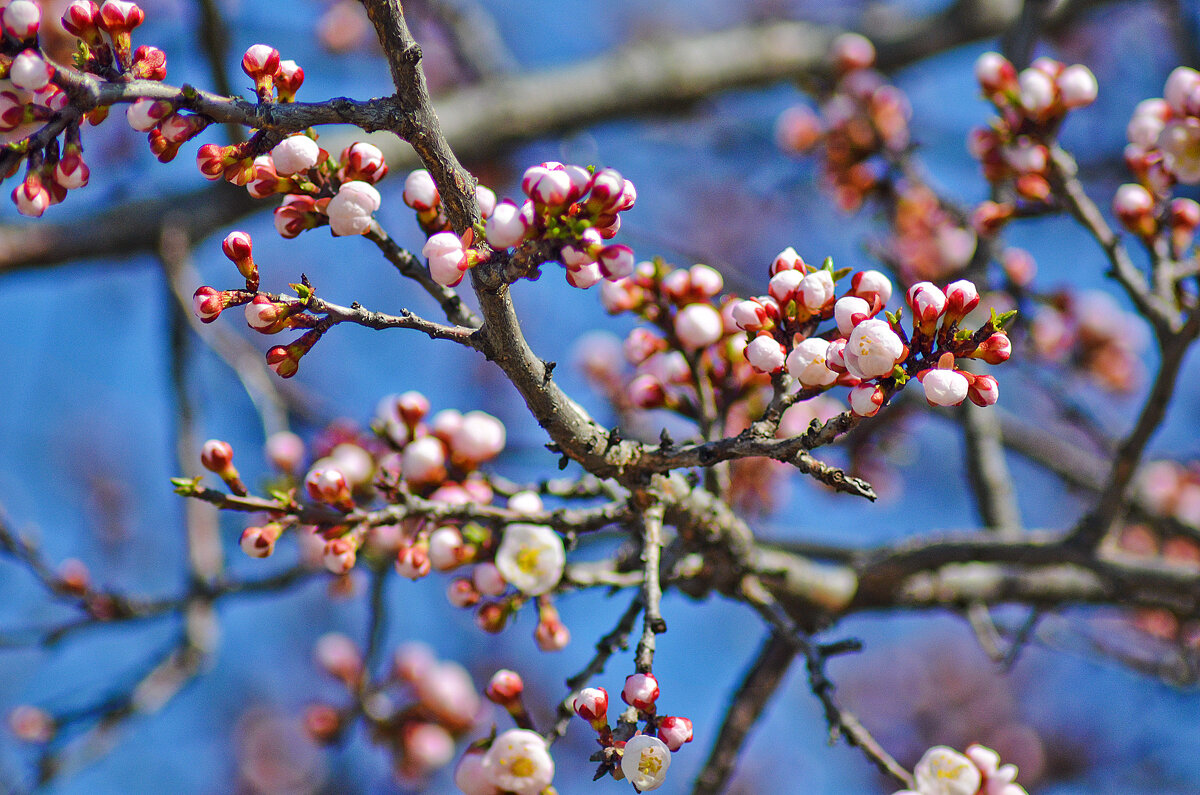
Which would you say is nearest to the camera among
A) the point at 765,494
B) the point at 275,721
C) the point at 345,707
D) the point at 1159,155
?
the point at 1159,155

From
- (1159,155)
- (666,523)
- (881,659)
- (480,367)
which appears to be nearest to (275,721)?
(480,367)

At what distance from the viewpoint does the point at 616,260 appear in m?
1.20

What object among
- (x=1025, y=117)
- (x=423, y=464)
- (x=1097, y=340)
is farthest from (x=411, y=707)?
(x=1097, y=340)

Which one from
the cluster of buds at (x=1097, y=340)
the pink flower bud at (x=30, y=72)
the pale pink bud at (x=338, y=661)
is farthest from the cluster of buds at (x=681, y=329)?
the cluster of buds at (x=1097, y=340)

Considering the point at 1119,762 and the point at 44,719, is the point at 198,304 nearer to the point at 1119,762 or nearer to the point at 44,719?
the point at 44,719

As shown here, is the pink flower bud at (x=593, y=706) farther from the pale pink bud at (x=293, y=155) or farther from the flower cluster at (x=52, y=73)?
the flower cluster at (x=52, y=73)

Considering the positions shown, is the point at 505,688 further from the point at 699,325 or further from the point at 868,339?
the point at 868,339

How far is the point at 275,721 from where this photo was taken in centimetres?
653

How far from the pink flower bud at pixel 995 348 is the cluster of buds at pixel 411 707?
2292 mm

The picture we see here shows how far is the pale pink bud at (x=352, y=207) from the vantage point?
4.19ft

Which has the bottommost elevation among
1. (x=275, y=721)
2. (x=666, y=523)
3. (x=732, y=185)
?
(x=275, y=721)

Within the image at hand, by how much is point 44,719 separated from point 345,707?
42.4 inches

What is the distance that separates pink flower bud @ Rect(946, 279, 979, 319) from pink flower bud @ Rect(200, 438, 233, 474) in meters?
1.31

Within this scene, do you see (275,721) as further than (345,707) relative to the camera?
Yes
